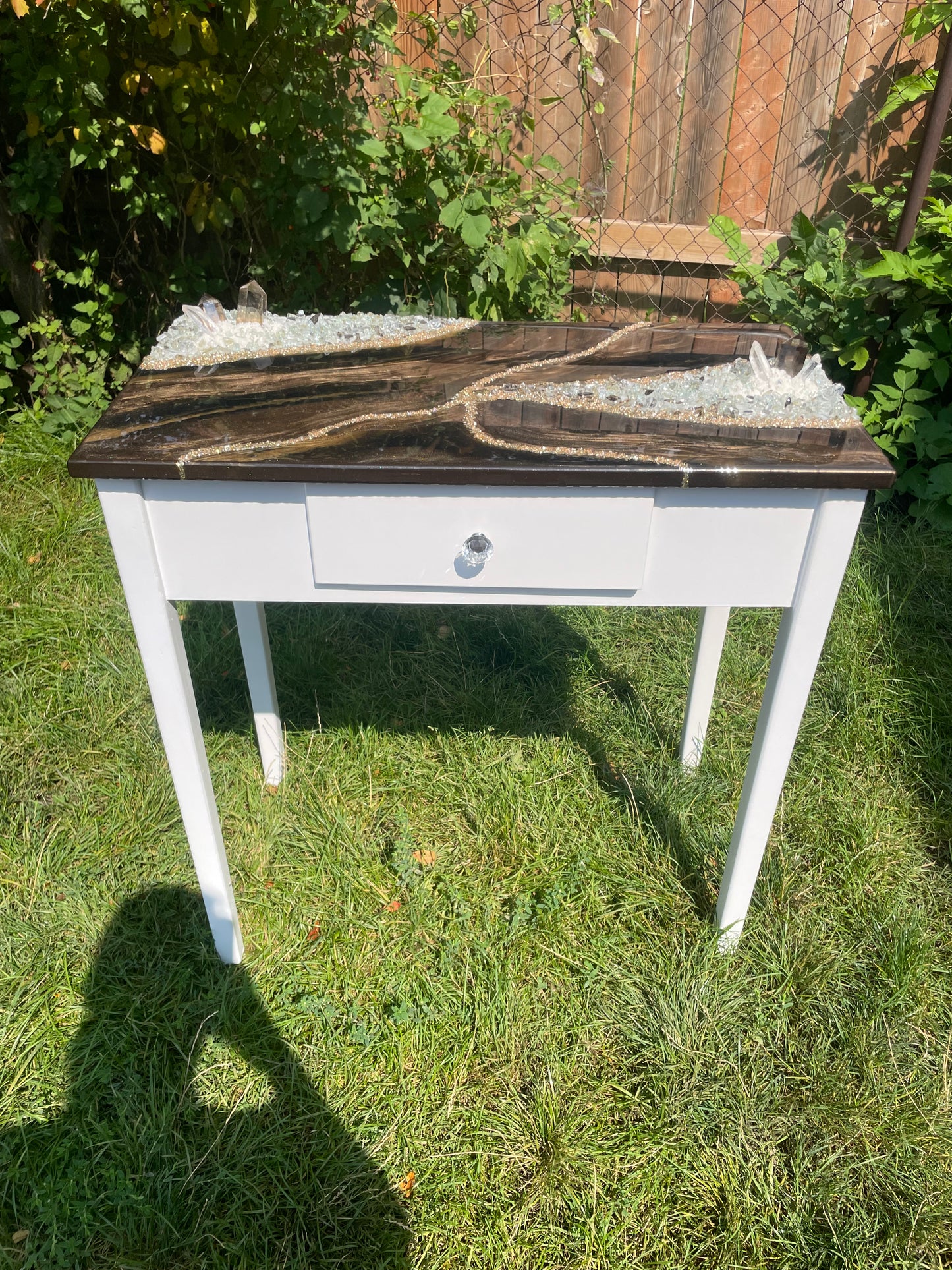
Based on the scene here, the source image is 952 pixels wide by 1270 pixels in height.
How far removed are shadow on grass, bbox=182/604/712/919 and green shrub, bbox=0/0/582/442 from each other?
1030 mm

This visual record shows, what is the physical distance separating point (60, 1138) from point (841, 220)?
343 cm

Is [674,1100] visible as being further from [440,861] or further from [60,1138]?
[60,1138]

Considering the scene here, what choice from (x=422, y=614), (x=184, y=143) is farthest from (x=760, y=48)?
(x=422, y=614)

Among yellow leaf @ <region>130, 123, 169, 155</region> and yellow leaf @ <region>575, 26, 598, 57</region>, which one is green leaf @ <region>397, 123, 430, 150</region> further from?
yellow leaf @ <region>130, 123, 169, 155</region>

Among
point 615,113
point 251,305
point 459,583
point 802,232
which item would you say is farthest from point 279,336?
point 615,113

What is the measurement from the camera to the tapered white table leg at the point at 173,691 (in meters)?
1.34

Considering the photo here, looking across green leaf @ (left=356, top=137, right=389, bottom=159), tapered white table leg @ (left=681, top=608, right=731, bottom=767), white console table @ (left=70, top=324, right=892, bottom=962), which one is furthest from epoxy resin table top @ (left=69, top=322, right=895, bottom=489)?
green leaf @ (left=356, top=137, right=389, bottom=159)

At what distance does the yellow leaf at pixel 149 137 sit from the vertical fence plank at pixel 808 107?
225 centimetres

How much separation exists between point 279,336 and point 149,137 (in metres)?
1.56

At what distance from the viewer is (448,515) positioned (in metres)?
1.33

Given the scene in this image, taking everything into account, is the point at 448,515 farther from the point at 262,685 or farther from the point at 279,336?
the point at 262,685

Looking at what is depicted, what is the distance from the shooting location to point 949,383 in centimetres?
314

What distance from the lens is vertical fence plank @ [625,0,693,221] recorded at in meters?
3.44

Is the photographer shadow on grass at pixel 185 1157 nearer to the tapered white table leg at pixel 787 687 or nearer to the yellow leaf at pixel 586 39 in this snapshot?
the tapered white table leg at pixel 787 687
